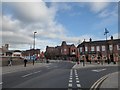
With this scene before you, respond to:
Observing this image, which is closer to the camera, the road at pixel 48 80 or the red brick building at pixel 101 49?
the road at pixel 48 80

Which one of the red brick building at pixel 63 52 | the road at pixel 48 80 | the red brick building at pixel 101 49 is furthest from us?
the red brick building at pixel 63 52

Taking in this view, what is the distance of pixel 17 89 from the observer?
11680mm

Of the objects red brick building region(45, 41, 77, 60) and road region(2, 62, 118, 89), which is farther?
red brick building region(45, 41, 77, 60)

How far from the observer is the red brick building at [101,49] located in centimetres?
8426

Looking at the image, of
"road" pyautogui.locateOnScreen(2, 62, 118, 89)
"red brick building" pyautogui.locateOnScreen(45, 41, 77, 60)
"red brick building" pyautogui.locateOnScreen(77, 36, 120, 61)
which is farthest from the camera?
"red brick building" pyautogui.locateOnScreen(45, 41, 77, 60)

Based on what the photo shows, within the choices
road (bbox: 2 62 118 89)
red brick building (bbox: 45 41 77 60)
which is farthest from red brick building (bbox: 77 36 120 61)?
road (bbox: 2 62 118 89)

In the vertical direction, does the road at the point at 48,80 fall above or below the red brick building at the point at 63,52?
below

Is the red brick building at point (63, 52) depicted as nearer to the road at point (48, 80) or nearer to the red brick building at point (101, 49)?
the red brick building at point (101, 49)

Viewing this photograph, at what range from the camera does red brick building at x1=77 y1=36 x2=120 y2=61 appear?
84.3 m

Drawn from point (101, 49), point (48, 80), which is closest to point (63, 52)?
point (101, 49)

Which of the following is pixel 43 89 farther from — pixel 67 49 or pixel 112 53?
pixel 67 49

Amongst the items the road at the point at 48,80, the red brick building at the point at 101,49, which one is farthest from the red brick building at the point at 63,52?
the road at the point at 48,80

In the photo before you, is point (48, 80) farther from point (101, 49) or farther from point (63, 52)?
point (63, 52)

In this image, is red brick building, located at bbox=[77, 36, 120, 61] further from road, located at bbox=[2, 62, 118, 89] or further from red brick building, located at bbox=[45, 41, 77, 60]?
road, located at bbox=[2, 62, 118, 89]
